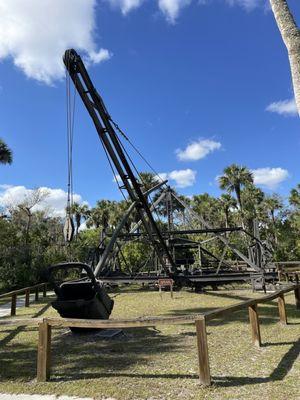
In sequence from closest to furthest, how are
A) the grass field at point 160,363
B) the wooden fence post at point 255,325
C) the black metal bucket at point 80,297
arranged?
the grass field at point 160,363 < the wooden fence post at point 255,325 < the black metal bucket at point 80,297

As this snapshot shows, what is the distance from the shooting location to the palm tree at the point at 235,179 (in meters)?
41.2

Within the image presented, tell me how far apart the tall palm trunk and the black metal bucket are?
205 inches

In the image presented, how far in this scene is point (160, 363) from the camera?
5.66m

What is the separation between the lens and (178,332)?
25.8 feet

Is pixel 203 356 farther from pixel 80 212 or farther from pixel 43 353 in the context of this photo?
pixel 80 212

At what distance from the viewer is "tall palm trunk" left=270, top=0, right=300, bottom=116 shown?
6.48m

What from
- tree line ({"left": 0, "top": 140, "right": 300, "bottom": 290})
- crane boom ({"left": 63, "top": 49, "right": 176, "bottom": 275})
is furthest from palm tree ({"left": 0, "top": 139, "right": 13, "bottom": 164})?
crane boom ({"left": 63, "top": 49, "right": 176, "bottom": 275})

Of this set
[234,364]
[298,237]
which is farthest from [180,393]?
[298,237]

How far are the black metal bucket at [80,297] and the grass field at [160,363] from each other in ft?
1.65

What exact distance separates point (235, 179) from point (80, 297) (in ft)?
113

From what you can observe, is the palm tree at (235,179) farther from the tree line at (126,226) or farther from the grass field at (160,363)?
the grass field at (160,363)

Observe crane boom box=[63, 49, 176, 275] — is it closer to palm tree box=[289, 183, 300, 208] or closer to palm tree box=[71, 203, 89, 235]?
palm tree box=[289, 183, 300, 208]

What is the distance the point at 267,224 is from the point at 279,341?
1391 inches

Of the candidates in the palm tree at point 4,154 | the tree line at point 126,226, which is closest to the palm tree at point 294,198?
the tree line at point 126,226
